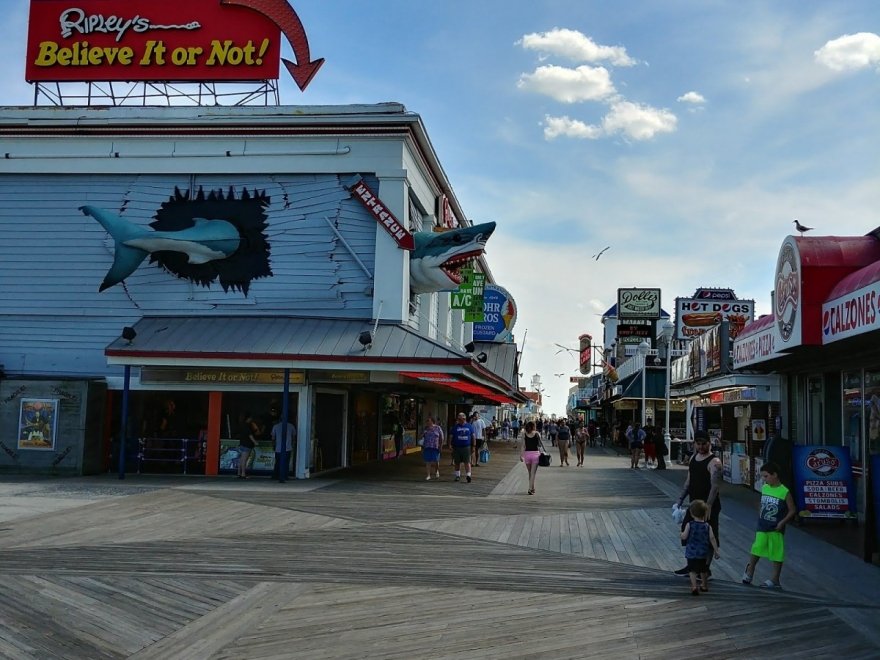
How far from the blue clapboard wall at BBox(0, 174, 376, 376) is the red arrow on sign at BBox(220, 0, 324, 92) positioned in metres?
3.29

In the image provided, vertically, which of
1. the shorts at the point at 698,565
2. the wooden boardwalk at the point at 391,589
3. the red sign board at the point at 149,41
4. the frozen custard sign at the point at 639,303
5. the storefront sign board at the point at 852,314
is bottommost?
the wooden boardwalk at the point at 391,589

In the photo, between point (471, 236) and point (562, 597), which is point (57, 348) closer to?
point (471, 236)

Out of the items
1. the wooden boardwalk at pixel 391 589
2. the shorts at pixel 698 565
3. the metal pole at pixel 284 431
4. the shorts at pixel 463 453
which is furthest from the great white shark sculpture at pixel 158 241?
the shorts at pixel 698 565

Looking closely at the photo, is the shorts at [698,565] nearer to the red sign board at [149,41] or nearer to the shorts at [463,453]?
the shorts at [463,453]

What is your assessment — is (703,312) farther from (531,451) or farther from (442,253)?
(531,451)

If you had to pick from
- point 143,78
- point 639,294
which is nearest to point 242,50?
point 143,78

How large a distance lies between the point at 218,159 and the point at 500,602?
54.8 feet

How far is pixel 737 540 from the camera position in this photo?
12.0 m

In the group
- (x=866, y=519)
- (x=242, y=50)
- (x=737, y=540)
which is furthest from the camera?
(x=242, y=50)

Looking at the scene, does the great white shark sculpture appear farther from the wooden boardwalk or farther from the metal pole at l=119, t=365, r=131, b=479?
the wooden boardwalk

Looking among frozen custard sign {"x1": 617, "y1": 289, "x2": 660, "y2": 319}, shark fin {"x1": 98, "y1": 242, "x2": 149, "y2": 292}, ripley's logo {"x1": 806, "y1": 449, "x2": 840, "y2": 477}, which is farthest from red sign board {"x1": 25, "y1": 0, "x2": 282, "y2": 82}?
frozen custard sign {"x1": 617, "y1": 289, "x2": 660, "y2": 319}

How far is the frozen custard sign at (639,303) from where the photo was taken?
149 feet

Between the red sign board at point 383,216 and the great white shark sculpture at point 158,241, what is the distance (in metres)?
3.49

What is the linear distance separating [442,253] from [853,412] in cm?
1047
